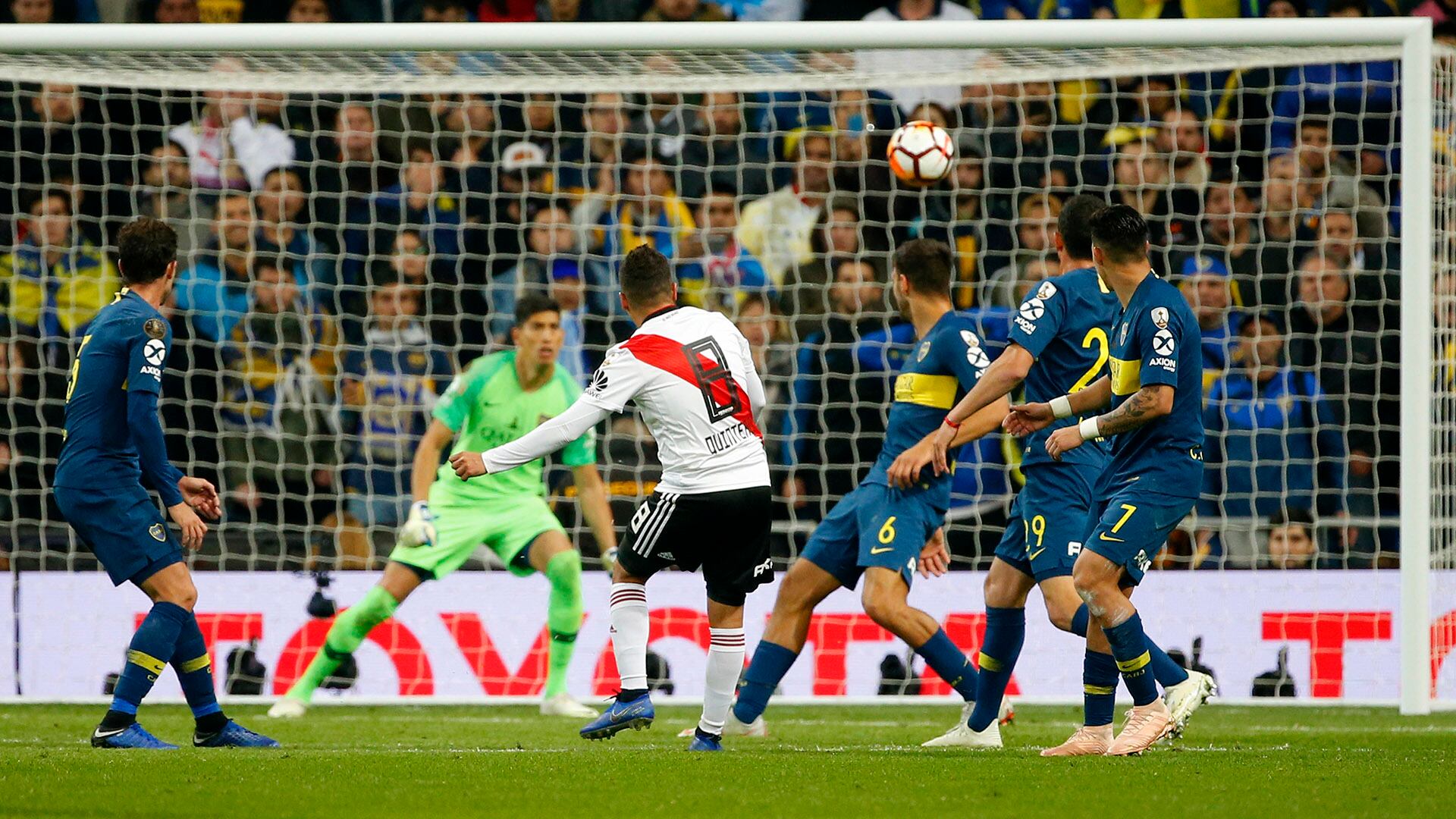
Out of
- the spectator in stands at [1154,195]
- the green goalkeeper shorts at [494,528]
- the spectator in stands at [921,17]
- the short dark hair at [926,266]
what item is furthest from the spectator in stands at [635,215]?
the short dark hair at [926,266]

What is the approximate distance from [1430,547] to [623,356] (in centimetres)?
536

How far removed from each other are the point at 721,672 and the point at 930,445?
146 cm

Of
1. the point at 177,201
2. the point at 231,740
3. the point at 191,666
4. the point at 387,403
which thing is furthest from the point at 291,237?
the point at 231,740

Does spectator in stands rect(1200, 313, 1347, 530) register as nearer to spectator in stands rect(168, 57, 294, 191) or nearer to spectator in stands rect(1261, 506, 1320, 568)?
spectator in stands rect(1261, 506, 1320, 568)

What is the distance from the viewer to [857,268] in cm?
1054

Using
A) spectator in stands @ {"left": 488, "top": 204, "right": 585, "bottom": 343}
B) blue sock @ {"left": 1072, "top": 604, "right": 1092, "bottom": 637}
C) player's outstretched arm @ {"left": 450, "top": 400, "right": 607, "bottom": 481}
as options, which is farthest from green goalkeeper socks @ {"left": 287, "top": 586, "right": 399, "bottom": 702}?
blue sock @ {"left": 1072, "top": 604, "right": 1092, "bottom": 637}

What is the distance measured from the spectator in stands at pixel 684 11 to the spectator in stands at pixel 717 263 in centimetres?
178

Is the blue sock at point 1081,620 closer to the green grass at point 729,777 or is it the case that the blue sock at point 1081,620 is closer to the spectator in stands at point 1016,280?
the green grass at point 729,777

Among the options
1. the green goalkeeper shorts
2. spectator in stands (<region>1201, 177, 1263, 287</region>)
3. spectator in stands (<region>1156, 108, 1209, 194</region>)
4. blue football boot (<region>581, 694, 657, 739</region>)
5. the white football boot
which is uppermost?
spectator in stands (<region>1156, 108, 1209, 194</region>)

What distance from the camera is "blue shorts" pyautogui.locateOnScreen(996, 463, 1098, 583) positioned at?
6785 mm

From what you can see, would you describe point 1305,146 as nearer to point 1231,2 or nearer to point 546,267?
point 1231,2

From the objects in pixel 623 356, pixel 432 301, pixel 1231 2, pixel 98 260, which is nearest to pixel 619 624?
pixel 623 356

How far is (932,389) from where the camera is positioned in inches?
290

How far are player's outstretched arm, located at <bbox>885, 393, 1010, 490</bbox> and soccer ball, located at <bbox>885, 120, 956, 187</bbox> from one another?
163 cm
